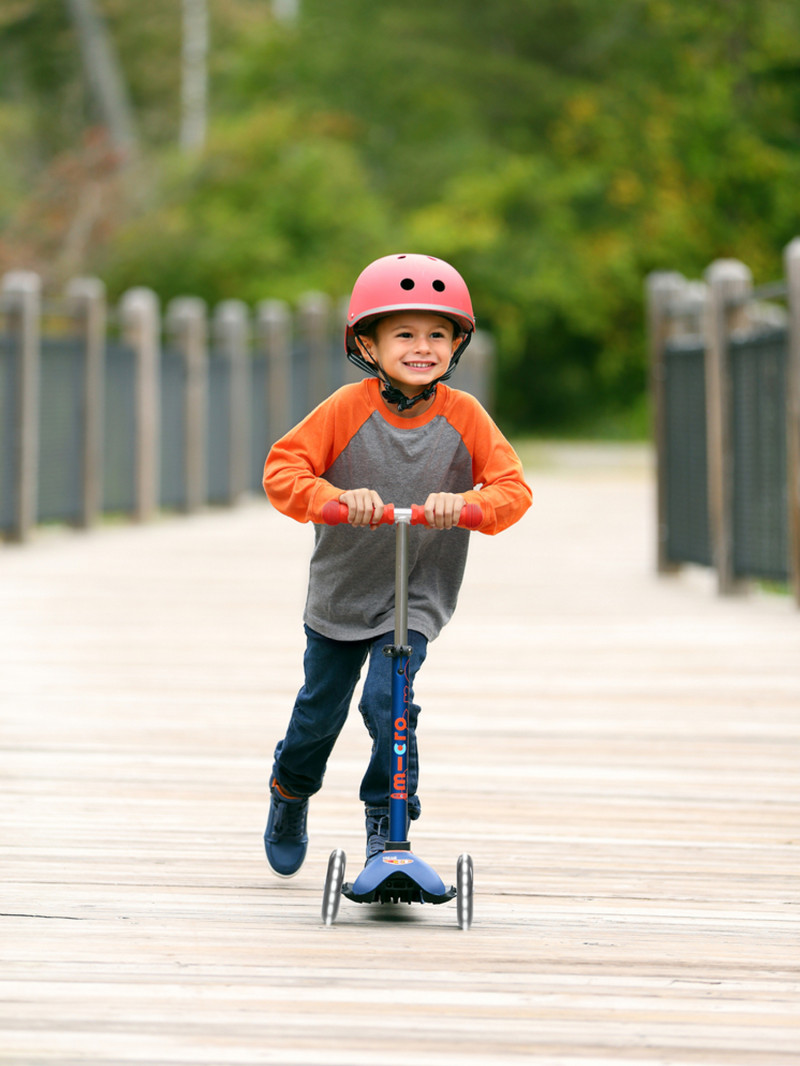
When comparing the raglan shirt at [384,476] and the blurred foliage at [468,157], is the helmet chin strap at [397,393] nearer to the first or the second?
the raglan shirt at [384,476]

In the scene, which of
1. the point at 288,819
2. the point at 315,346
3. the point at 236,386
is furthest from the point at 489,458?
the point at 315,346

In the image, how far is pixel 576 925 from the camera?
162 inches

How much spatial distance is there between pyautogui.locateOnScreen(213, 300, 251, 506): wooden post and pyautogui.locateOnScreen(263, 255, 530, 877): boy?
15.8m

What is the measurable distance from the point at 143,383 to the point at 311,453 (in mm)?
13565

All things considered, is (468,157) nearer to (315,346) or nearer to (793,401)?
(315,346)

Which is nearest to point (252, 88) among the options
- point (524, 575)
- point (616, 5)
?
point (616, 5)

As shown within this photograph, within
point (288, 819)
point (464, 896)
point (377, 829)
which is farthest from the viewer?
point (288, 819)

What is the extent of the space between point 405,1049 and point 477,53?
149 feet

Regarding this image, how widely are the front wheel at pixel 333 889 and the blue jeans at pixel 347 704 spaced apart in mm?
262

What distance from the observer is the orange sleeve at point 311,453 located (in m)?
4.02

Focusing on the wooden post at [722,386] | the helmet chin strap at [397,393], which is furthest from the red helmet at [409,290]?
the wooden post at [722,386]

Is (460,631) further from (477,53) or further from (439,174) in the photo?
(477,53)

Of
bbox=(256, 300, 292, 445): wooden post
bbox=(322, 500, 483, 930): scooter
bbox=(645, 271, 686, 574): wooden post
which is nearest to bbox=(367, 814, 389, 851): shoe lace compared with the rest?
bbox=(322, 500, 483, 930): scooter

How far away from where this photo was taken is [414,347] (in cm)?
416
